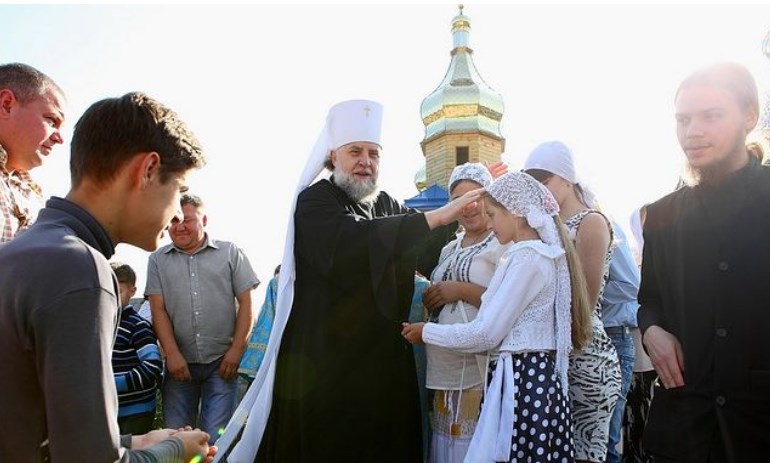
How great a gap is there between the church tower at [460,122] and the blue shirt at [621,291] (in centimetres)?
2541

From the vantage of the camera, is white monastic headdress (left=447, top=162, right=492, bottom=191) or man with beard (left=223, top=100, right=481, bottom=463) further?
white monastic headdress (left=447, top=162, right=492, bottom=191)

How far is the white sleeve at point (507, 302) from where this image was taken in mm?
2811

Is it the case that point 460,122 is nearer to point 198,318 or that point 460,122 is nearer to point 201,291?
point 201,291

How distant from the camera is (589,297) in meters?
3.15

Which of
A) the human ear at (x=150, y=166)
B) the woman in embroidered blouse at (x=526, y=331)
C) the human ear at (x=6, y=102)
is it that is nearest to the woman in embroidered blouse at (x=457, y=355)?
A: the woman in embroidered blouse at (x=526, y=331)

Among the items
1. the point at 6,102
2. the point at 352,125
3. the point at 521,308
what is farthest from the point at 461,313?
the point at 6,102

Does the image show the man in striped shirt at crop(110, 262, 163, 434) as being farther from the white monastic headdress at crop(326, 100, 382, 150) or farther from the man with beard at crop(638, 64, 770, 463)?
the man with beard at crop(638, 64, 770, 463)

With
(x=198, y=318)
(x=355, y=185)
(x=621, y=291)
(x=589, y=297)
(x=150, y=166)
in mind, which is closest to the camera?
(x=150, y=166)

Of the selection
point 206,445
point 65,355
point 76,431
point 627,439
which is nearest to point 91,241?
point 65,355

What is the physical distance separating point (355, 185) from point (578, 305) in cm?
152

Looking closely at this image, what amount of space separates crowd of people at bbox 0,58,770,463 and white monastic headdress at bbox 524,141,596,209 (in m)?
0.01

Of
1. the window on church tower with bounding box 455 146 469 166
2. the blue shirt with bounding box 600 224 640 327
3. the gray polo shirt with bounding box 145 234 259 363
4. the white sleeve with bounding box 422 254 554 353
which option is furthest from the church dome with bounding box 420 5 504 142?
the white sleeve with bounding box 422 254 554 353

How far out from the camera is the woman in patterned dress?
117 inches

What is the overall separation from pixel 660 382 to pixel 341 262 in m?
1.72
